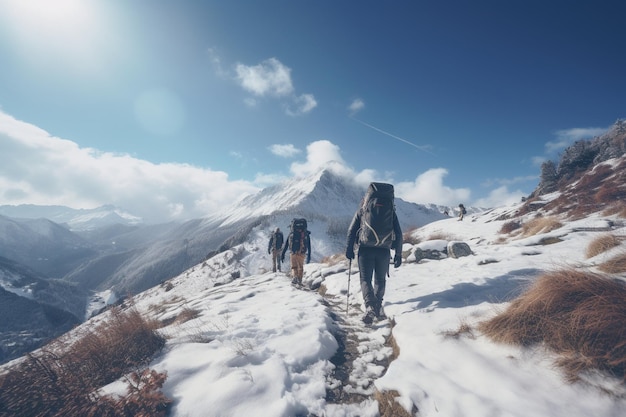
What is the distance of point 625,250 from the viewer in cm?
500

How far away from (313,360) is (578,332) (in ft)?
11.3

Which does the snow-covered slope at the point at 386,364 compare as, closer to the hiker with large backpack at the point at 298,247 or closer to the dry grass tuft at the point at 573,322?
the dry grass tuft at the point at 573,322

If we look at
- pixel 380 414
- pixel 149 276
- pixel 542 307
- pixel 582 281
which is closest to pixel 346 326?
pixel 380 414

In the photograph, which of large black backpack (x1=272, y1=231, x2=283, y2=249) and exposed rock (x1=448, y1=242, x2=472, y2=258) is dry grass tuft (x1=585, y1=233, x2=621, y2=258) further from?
large black backpack (x1=272, y1=231, x2=283, y2=249)

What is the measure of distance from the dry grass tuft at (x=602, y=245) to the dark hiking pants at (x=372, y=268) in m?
4.68

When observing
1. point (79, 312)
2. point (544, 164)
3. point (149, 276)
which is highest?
point (544, 164)

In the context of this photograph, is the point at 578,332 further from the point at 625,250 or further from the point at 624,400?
the point at 625,250

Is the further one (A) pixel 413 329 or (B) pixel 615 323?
(A) pixel 413 329

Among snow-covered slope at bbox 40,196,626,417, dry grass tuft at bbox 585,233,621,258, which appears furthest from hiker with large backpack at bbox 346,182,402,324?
dry grass tuft at bbox 585,233,621,258

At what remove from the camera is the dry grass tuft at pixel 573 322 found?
2.81 meters

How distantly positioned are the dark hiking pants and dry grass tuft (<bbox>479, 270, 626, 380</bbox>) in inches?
108

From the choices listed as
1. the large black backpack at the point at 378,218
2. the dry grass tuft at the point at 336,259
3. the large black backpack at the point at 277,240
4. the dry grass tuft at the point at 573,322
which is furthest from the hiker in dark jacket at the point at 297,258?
the dry grass tuft at the point at 573,322

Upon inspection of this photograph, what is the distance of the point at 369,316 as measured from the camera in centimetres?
632

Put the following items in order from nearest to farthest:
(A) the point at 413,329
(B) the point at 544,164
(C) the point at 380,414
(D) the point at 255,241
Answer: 1. (C) the point at 380,414
2. (A) the point at 413,329
3. (B) the point at 544,164
4. (D) the point at 255,241
